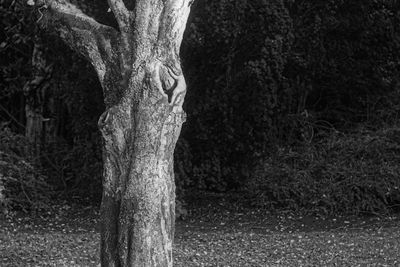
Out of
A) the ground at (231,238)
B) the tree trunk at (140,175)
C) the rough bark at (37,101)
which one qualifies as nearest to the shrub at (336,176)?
the ground at (231,238)

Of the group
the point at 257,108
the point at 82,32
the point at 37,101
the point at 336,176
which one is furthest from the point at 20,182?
the point at 82,32

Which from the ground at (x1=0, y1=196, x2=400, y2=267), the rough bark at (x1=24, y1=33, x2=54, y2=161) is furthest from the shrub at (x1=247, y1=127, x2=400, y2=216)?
the rough bark at (x1=24, y1=33, x2=54, y2=161)

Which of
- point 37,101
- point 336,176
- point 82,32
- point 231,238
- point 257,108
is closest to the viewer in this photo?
point 82,32

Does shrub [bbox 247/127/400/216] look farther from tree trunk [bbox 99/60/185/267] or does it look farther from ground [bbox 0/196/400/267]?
tree trunk [bbox 99/60/185/267]

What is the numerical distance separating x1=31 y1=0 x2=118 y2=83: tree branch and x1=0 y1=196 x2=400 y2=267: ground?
8.63 feet

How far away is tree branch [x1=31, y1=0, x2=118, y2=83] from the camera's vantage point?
661 centimetres

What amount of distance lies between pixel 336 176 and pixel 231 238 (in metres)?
2.90

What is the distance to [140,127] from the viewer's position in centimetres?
635

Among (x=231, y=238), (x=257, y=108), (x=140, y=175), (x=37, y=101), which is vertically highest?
(x=257, y=108)

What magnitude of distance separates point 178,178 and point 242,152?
134cm

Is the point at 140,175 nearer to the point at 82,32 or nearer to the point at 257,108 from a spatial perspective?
the point at 82,32

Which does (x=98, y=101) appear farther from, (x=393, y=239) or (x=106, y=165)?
(x=106, y=165)

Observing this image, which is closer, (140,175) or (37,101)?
(140,175)

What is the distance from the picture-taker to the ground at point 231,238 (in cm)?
877
